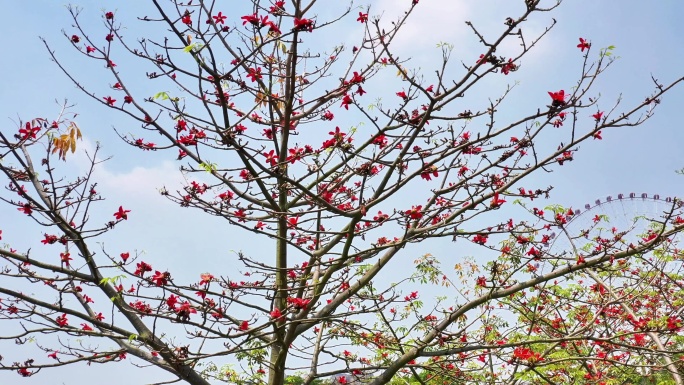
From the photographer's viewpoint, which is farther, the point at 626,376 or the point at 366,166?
the point at 626,376

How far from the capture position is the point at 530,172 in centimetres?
512

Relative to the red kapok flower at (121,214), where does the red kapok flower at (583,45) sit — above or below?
above

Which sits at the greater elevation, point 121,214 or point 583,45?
point 583,45

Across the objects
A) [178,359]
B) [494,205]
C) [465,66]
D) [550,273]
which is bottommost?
[178,359]

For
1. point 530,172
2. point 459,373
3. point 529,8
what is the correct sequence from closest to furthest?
point 529,8, point 530,172, point 459,373

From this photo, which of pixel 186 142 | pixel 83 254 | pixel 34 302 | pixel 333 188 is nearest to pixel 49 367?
pixel 34 302

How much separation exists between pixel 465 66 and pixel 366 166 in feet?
3.49

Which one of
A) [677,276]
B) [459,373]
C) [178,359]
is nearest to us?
[178,359]

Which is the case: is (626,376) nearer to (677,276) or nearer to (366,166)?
(677,276)

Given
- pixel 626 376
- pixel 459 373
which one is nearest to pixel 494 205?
pixel 459 373

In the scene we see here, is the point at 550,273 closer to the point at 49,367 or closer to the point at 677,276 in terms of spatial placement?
the point at 49,367

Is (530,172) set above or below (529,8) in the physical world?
below

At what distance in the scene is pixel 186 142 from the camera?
5.12m

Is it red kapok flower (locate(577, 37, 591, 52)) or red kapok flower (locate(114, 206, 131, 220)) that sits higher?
red kapok flower (locate(577, 37, 591, 52))
